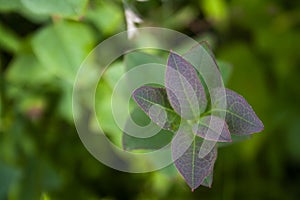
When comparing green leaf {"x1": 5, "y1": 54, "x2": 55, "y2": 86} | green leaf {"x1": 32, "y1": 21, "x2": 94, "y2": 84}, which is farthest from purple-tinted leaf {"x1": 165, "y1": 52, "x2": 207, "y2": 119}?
green leaf {"x1": 5, "y1": 54, "x2": 55, "y2": 86}

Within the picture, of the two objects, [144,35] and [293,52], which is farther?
[293,52]

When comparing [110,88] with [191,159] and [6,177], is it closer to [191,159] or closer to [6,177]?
[6,177]

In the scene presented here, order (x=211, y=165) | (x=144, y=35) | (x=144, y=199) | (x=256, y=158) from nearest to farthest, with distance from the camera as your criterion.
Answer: (x=211, y=165) < (x=144, y=35) < (x=144, y=199) < (x=256, y=158)

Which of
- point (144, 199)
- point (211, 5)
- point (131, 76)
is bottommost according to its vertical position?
point (144, 199)

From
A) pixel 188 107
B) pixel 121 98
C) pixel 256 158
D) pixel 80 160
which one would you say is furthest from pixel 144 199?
pixel 188 107

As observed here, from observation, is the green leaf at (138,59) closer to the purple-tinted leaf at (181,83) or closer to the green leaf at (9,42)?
the purple-tinted leaf at (181,83)

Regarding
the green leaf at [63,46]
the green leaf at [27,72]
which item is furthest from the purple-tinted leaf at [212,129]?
the green leaf at [27,72]

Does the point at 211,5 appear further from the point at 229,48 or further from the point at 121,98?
the point at 121,98
